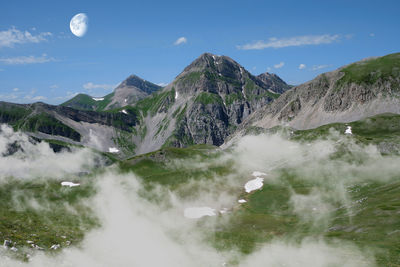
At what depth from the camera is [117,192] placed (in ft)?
443

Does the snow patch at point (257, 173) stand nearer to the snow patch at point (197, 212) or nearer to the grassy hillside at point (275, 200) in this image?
the grassy hillside at point (275, 200)

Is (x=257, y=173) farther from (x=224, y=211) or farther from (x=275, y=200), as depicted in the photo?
(x=224, y=211)

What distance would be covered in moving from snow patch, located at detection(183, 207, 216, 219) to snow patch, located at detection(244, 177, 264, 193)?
24.1 meters

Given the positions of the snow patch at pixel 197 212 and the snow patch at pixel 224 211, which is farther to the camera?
the snow patch at pixel 224 211

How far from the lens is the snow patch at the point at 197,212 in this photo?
102856 millimetres

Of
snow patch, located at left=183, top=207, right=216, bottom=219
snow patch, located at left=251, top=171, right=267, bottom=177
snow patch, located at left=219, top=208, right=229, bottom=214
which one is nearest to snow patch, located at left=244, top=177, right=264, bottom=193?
snow patch, located at left=251, top=171, right=267, bottom=177

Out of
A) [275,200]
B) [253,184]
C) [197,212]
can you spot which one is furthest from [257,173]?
[197,212]

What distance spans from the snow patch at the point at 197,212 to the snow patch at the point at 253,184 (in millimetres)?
24124

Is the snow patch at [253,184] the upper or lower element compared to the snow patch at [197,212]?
upper

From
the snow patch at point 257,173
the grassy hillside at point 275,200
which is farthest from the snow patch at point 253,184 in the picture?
the snow patch at point 257,173

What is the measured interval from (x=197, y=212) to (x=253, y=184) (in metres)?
34.9

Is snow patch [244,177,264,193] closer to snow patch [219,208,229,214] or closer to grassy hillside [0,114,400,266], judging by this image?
grassy hillside [0,114,400,266]

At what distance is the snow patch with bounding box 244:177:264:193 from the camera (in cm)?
12568

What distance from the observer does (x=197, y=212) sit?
106 metres
